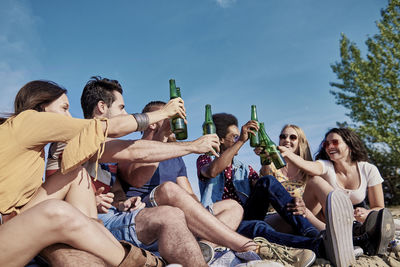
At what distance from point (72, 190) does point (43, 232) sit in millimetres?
530

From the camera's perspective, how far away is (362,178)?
4.21m

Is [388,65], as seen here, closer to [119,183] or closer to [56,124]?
[119,183]

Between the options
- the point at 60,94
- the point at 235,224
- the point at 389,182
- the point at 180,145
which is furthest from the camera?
the point at 389,182

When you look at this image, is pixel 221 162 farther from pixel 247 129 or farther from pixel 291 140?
pixel 291 140

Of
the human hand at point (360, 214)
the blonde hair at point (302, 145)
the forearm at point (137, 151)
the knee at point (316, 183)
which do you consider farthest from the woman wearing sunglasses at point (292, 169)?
the forearm at point (137, 151)

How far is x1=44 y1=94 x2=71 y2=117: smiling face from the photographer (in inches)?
104

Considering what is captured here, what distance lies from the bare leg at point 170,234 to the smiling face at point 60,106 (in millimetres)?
983

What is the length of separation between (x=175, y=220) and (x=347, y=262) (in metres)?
1.49

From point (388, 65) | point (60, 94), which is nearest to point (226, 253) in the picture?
point (60, 94)

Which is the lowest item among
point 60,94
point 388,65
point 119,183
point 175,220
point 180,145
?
point 175,220

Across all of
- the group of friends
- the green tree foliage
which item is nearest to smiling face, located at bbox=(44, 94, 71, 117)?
the group of friends

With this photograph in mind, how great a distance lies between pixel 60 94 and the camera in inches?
107

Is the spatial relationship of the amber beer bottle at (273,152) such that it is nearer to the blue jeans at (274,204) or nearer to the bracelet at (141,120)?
the blue jeans at (274,204)

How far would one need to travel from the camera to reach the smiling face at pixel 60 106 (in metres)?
2.65
